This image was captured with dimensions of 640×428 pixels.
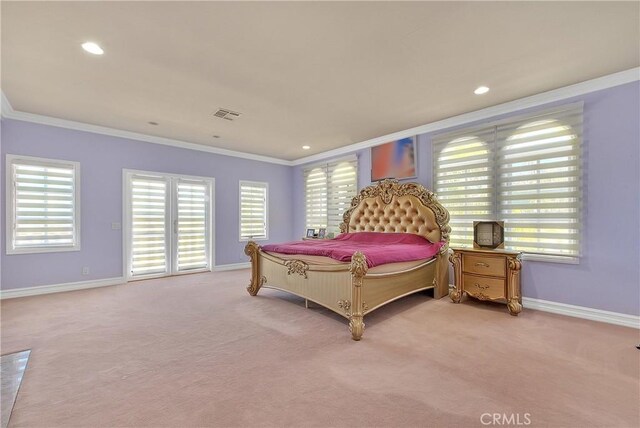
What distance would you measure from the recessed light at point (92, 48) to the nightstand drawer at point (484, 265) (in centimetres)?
450

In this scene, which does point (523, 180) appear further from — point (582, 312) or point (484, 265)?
point (582, 312)

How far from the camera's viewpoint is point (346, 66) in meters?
2.82

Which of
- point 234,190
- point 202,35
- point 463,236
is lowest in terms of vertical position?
point 463,236

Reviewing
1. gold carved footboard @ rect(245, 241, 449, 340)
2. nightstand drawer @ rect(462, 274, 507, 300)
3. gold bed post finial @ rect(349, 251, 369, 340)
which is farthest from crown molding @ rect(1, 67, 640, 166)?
gold bed post finial @ rect(349, 251, 369, 340)

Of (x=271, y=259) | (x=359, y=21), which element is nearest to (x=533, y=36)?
(x=359, y=21)

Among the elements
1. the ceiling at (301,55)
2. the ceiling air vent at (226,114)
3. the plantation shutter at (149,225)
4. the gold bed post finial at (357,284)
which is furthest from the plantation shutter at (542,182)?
the plantation shutter at (149,225)

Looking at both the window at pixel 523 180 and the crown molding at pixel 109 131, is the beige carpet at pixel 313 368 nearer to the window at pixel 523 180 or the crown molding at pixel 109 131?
the window at pixel 523 180

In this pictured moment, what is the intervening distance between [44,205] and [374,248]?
4.90 meters

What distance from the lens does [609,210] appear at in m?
3.05

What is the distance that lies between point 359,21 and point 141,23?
65.7 inches

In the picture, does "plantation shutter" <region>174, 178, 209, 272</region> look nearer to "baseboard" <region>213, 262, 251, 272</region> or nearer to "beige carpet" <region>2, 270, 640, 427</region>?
"baseboard" <region>213, 262, 251, 272</region>

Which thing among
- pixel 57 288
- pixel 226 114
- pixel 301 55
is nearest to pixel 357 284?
pixel 301 55

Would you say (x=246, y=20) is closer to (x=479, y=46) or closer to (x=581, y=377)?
(x=479, y=46)

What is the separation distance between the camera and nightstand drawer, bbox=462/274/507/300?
11.1ft
